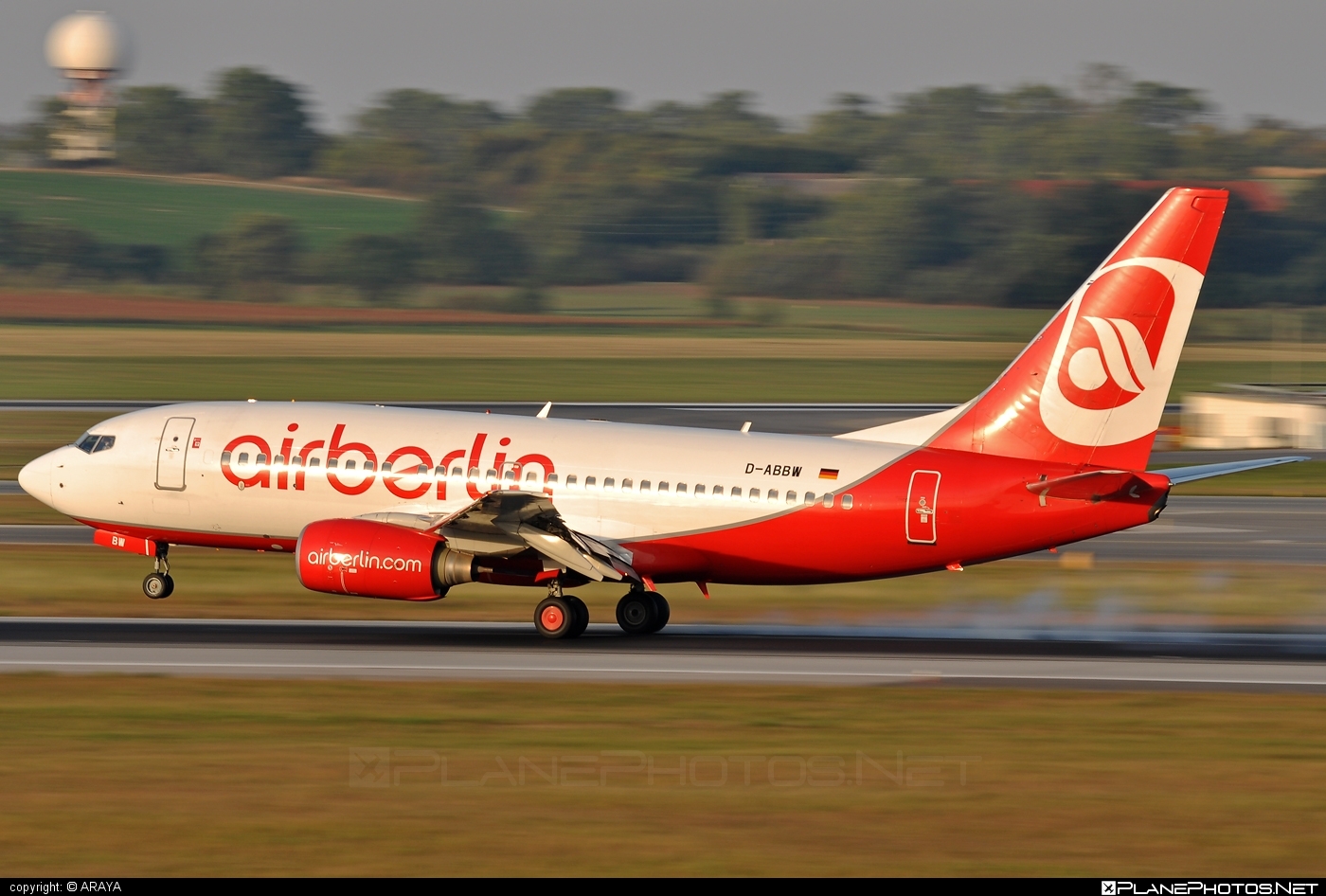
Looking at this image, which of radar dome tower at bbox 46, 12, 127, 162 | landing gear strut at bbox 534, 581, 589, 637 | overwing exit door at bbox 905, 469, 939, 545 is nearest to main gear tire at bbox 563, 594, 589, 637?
landing gear strut at bbox 534, 581, 589, 637

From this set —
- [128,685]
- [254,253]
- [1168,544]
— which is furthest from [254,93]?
[128,685]

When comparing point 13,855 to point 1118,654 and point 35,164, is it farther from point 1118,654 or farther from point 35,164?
point 35,164

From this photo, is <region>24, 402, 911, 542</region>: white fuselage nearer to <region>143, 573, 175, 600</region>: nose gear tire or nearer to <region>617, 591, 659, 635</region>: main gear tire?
<region>143, 573, 175, 600</region>: nose gear tire

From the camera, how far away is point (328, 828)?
56.9ft

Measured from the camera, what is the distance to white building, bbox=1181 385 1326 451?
70.4m

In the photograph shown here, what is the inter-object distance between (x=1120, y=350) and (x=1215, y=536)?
64.0 ft

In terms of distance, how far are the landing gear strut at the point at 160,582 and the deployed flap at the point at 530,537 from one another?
287 inches

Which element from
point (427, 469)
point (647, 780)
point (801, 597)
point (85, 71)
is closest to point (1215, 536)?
point (801, 597)

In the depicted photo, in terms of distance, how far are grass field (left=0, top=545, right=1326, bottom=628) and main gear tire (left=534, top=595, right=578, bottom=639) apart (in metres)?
2.87

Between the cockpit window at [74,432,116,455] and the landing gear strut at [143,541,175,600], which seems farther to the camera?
the cockpit window at [74,432,116,455]

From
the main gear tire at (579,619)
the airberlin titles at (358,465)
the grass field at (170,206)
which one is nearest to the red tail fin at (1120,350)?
the main gear tire at (579,619)

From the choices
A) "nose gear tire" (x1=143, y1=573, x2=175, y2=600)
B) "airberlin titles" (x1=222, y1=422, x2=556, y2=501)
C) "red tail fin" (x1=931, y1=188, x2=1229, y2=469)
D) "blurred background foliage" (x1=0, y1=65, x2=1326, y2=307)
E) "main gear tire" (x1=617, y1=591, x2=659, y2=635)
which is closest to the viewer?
"red tail fin" (x1=931, y1=188, x2=1229, y2=469)

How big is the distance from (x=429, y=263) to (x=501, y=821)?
125 meters

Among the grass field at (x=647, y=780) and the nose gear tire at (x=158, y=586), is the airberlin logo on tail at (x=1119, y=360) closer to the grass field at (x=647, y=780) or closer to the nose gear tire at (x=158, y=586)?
the grass field at (x=647, y=780)
